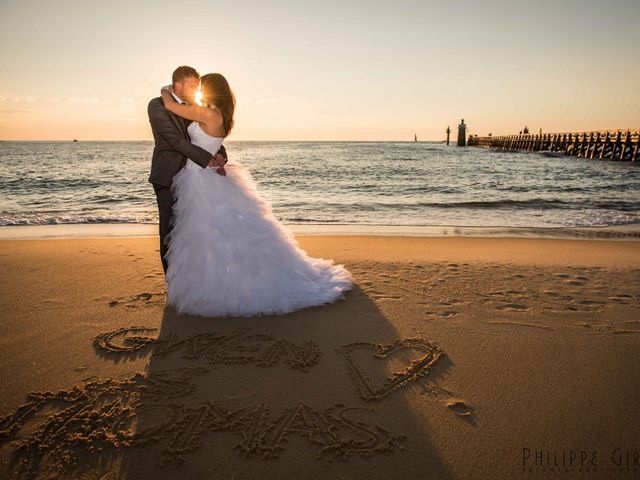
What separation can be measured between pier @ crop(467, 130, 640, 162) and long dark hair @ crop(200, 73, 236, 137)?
37.3 metres

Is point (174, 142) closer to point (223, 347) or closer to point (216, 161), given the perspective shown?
point (216, 161)

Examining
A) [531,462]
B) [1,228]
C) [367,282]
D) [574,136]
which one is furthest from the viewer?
[574,136]

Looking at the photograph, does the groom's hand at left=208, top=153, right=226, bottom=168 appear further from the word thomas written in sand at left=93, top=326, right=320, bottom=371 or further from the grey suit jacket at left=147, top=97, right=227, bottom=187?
the word thomas written in sand at left=93, top=326, right=320, bottom=371

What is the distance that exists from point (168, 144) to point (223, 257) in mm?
1331

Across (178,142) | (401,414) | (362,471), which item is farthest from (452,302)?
(178,142)

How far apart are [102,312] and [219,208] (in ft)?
5.43

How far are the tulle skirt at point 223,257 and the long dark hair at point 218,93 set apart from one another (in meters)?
0.67

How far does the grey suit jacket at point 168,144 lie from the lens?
389 cm

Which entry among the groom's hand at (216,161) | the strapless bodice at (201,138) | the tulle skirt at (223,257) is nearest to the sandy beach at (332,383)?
the tulle skirt at (223,257)

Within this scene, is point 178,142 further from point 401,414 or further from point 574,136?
point 574,136

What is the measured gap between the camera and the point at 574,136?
137 ft

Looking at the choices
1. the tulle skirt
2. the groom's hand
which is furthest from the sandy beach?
the groom's hand

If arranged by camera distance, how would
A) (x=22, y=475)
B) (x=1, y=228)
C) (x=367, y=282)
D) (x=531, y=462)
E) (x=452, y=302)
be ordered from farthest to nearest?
1. (x=1, y=228)
2. (x=367, y=282)
3. (x=452, y=302)
4. (x=531, y=462)
5. (x=22, y=475)

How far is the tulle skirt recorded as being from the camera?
396 cm
